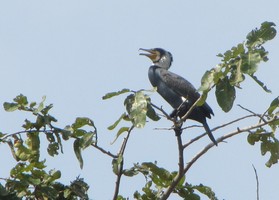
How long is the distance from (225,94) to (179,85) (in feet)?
11.5

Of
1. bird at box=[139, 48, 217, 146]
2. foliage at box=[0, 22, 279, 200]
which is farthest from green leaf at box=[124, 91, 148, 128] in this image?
bird at box=[139, 48, 217, 146]

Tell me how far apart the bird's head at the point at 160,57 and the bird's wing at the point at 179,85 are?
1.03 m

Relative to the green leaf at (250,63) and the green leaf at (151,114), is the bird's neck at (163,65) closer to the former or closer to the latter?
the green leaf at (151,114)

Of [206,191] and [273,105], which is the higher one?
[273,105]

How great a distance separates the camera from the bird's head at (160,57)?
9.27 m

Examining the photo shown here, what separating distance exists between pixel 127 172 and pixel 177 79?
325 cm

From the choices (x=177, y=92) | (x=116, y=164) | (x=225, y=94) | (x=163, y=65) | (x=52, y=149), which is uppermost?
(x=163, y=65)

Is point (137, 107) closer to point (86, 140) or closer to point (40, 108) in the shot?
point (86, 140)

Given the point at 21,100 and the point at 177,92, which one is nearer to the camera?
the point at 21,100

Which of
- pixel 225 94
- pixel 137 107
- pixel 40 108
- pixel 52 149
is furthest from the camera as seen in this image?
pixel 52 149

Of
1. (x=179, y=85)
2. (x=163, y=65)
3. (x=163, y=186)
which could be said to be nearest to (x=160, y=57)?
(x=163, y=65)

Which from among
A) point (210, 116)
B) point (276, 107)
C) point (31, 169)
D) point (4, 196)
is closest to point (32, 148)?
point (31, 169)

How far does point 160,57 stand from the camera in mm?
9391

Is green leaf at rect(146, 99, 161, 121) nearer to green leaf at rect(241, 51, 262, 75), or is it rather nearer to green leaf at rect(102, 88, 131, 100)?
green leaf at rect(102, 88, 131, 100)
